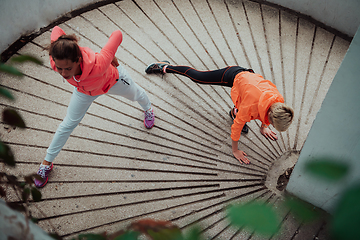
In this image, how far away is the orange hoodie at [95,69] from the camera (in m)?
1.65

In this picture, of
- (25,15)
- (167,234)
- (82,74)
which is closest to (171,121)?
(82,74)

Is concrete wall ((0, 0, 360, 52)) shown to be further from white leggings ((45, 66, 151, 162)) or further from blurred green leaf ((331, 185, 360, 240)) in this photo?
blurred green leaf ((331, 185, 360, 240))

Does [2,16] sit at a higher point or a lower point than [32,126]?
higher

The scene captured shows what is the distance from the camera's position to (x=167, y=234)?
1.83ft

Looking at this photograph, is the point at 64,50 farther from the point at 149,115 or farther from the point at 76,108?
the point at 149,115

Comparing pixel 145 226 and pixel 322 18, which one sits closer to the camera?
pixel 145 226

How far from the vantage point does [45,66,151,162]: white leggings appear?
1.88m

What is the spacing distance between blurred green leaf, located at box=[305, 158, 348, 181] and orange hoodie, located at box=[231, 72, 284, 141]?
4.41 ft

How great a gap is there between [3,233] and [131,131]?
175 cm

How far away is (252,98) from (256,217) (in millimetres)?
1590

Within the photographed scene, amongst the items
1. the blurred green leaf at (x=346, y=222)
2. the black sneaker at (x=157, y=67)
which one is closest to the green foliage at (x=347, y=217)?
the blurred green leaf at (x=346, y=222)

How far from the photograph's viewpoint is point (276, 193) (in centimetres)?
214

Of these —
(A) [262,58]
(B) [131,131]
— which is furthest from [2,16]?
(A) [262,58]

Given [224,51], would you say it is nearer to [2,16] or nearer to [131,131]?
[131,131]
